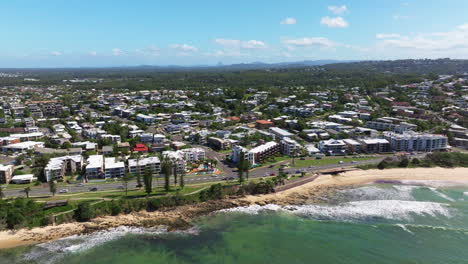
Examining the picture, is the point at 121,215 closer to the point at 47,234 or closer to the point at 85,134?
the point at 47,234

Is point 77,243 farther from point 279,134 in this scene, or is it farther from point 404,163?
point 404,163

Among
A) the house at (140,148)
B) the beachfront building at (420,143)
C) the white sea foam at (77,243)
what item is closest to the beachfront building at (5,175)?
the white sea foam at (77,243)

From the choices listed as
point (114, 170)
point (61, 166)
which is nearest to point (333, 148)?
point (114, 170)

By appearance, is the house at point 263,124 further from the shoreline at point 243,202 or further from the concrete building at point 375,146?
the shoreline at point 243,202

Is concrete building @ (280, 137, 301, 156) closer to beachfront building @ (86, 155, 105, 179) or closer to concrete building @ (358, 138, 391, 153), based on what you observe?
concrete building @ (358, 138, 391, 153)

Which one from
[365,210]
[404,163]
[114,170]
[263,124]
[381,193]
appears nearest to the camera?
[365,210]

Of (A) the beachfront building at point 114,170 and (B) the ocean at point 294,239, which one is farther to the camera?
Answer: (A) the beachfront building at point 114,170

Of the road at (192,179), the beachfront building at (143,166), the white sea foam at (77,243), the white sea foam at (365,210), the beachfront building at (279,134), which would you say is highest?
the beachfront building at (279,134)

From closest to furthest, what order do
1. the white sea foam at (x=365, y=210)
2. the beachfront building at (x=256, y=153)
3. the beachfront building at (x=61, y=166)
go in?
the white sea foam at (x=365, y=210) → the beachfront building at (x=61, y=166) → the beachfront building at (x=256, y=153)
